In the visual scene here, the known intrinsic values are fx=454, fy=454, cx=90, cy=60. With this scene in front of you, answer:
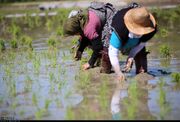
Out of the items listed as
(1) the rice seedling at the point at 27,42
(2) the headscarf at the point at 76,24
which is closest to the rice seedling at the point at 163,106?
(2) the headscarf at the point at 76,24

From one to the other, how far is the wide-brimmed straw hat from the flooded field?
0.62 meters

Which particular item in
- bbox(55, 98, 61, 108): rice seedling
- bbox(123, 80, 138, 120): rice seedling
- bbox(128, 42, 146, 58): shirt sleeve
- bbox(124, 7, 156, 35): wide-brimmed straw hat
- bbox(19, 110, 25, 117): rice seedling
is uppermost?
bbox(124, 7, 156, 35): wide-brimmed straw hat

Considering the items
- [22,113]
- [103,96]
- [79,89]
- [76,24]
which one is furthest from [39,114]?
[76,24]

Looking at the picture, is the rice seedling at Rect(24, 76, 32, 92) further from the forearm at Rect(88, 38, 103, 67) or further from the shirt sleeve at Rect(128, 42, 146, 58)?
the shirt sleeve at Rect(128, 42, 146, 58)

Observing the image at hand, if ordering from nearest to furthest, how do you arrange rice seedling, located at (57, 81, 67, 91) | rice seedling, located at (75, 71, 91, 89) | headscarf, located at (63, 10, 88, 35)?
rice seedling, located at (57, 81, 67, 91) < rice seedling, located at (75, 71, 91, 89) < headscarf, located at (63, 10, 88, 35)

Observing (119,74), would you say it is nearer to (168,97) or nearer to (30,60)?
(168,97)

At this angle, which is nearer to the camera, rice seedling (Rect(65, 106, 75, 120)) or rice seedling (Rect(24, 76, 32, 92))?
rice seedling (Rect(65, 106, 75, 120))

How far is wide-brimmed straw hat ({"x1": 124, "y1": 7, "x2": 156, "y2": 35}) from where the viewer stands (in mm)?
5289

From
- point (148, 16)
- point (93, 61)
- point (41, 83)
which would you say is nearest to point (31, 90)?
point (41, 83)

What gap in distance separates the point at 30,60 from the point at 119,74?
2.49 metres

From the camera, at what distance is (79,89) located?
5457 millimetres

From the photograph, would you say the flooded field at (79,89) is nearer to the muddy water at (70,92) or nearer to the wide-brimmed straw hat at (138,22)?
the muddy water at (70,92)

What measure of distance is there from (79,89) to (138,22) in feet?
3.49

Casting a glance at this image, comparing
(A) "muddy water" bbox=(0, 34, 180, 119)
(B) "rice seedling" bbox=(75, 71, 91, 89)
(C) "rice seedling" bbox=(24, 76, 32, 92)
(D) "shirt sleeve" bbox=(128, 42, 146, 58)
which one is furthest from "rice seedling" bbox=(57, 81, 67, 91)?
(D) "shirt sleeve" bbox=(128, 42, 146, 58)
